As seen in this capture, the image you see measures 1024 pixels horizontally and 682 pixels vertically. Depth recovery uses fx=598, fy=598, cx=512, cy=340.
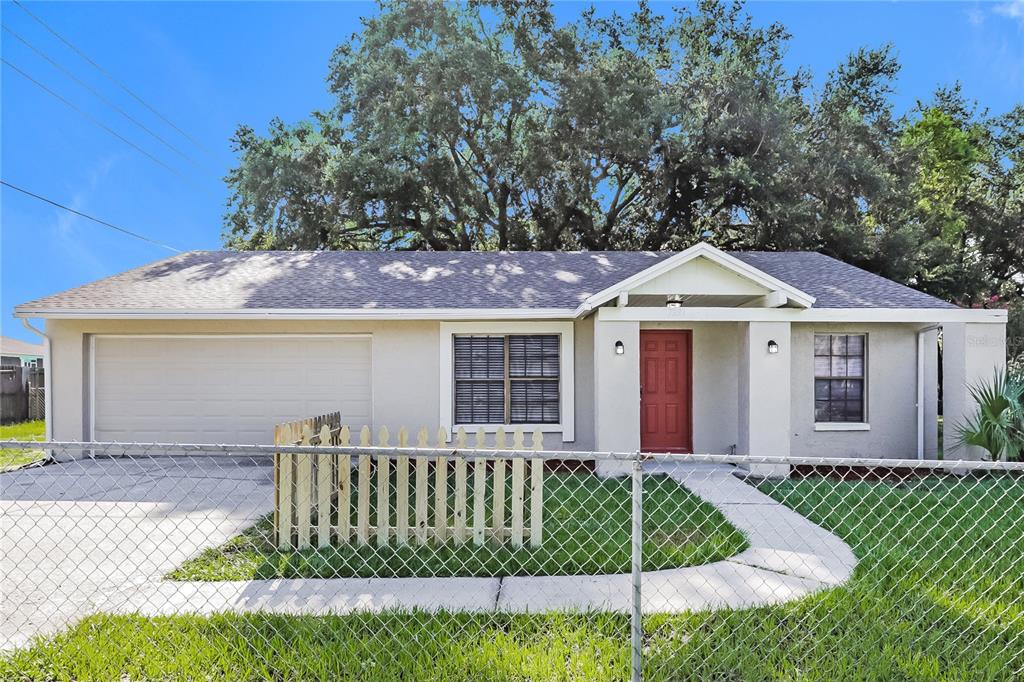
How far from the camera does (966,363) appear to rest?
9.49m

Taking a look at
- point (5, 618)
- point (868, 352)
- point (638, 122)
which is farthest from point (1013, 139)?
point (5, 618)

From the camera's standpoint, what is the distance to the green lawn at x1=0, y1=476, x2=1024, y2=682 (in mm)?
3117

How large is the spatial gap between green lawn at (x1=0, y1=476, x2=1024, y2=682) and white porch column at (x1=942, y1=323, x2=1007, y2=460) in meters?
6.24

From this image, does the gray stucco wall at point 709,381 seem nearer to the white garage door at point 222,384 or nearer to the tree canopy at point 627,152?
Answer: the white garage door at point 222,384

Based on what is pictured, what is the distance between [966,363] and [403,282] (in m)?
9.61

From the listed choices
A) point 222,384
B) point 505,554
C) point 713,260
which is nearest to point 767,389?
point 713,260

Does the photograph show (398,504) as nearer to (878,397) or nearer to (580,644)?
(580,644)

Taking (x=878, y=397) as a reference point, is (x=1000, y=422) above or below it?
below

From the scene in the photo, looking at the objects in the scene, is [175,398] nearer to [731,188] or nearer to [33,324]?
[33,324]

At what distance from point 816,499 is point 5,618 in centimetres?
→ 776

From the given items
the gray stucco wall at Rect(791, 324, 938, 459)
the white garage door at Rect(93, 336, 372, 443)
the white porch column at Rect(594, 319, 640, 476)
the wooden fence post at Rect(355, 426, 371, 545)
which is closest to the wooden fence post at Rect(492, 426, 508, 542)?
the wooden fence post at Rect(355, 426, 371, 545)

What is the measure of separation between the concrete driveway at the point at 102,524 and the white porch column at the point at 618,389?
468 centimetres

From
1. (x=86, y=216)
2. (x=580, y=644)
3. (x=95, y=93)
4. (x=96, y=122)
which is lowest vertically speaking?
(x=580, y=644)

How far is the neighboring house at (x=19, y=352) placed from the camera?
24752 millimetres
